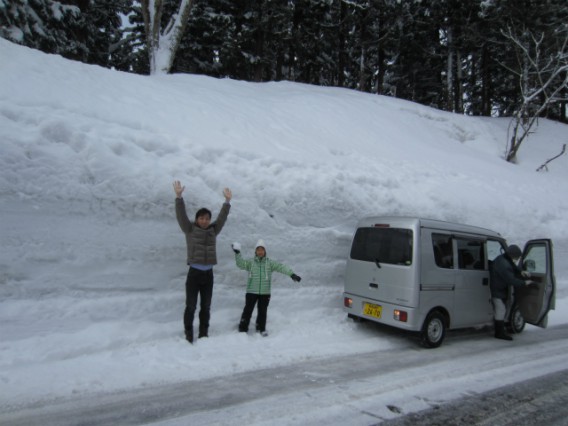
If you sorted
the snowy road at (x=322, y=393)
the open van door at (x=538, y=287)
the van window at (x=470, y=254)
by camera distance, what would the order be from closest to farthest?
the snowy road at (x=322, y=393) < the van window at (x=470, y=254) < the open van door at (x=538, y=287)

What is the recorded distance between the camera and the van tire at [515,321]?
788 centimetres

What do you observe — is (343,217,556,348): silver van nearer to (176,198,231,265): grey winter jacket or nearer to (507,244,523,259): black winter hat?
(507,244,523,259): black winter hat

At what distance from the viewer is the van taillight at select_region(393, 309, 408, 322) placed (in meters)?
6.22

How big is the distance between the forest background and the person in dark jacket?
1231cm

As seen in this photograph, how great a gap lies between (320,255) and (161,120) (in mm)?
4392

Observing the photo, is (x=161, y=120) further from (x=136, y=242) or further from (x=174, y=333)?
(x=174, y=333)

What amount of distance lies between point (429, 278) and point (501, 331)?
2253mm

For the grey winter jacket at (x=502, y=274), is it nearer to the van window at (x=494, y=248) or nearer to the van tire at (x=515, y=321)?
the van window at (x=494, y=248)

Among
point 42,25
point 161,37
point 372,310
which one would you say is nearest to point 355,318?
point 372,310

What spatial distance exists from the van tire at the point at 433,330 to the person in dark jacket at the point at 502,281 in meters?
1.38

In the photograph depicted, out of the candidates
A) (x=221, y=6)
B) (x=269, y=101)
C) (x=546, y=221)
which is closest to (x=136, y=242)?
(x=269, y=101)

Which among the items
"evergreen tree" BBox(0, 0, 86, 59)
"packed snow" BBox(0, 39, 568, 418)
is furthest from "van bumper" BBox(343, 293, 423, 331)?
"evergreen tree" BBox(0, 0, 86, 59)

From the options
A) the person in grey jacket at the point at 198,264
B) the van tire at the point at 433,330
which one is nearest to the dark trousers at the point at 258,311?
the person in grey jacket at the point at 198,264

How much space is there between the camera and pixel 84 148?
655 centimetres
